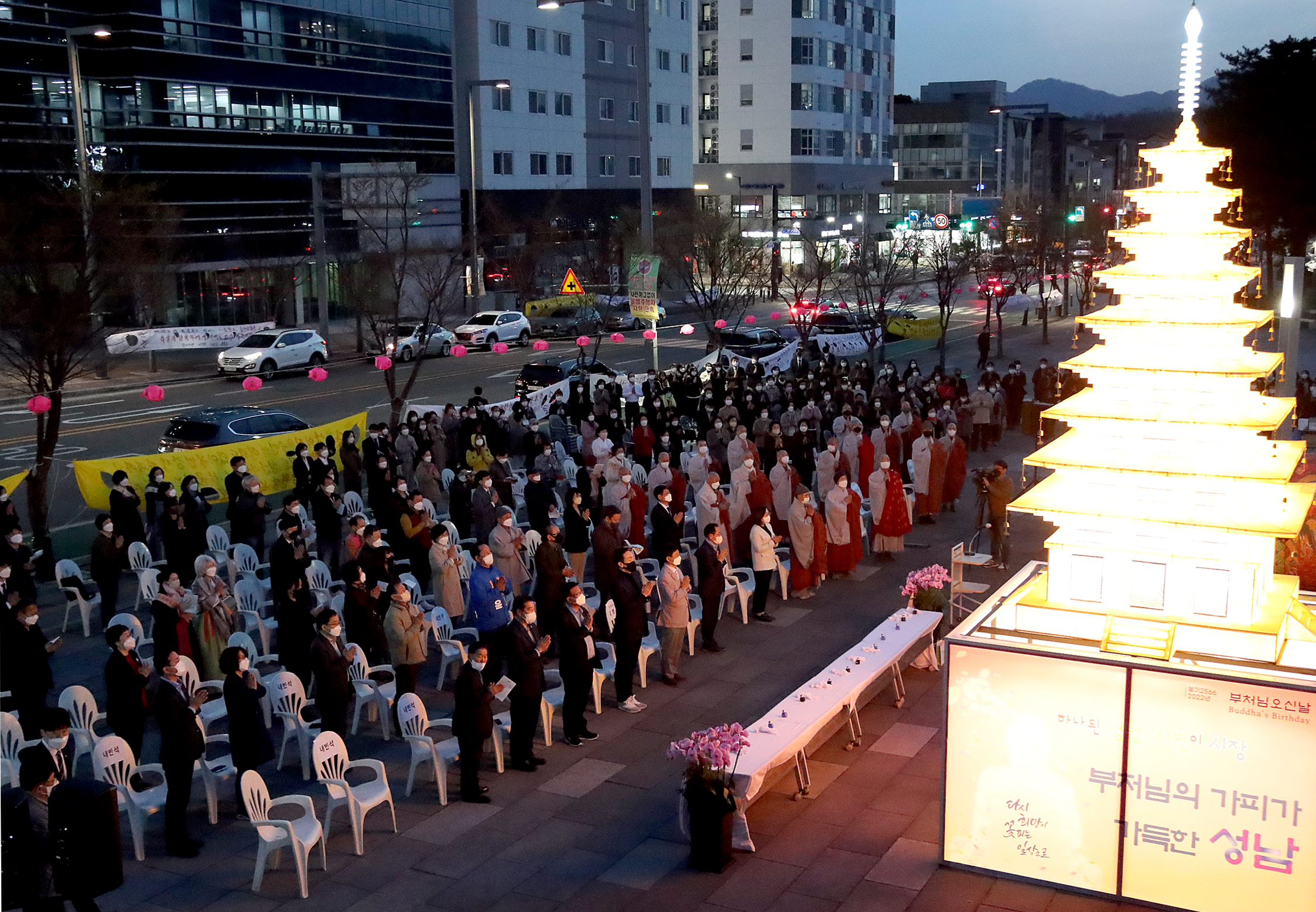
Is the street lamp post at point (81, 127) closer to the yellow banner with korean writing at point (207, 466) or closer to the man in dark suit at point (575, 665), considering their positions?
the yellow banner with korean writing at point (207, 466)

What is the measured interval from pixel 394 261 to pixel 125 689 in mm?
33348

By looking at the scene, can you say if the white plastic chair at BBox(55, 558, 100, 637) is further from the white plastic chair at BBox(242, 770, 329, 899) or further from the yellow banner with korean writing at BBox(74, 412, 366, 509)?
the white plastic chair at BBox(242, 770, 329, 899)

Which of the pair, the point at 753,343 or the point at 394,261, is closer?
the point at 753,343

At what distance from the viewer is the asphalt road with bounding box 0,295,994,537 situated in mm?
27812

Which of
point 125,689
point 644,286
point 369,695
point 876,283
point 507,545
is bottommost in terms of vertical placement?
point 369,695

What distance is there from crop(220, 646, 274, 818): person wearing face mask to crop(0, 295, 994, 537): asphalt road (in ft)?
39.9

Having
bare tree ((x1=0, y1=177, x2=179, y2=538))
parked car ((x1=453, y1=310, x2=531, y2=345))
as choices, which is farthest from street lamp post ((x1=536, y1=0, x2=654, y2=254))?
parked car ((x1=453, y1=310, x2=531, y2=345))

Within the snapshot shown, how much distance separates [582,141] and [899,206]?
5545 cm

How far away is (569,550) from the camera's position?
17.8 meters

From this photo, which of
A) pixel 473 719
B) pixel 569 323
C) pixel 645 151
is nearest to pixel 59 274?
pixel 645 151

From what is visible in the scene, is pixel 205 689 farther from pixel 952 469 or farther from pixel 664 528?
pixel 952 469

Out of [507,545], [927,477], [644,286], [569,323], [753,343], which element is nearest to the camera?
[507,545]

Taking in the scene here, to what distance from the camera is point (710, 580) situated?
15070mm

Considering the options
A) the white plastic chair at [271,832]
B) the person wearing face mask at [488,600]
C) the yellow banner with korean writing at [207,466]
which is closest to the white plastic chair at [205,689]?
the white plastic chair at [271,832]
